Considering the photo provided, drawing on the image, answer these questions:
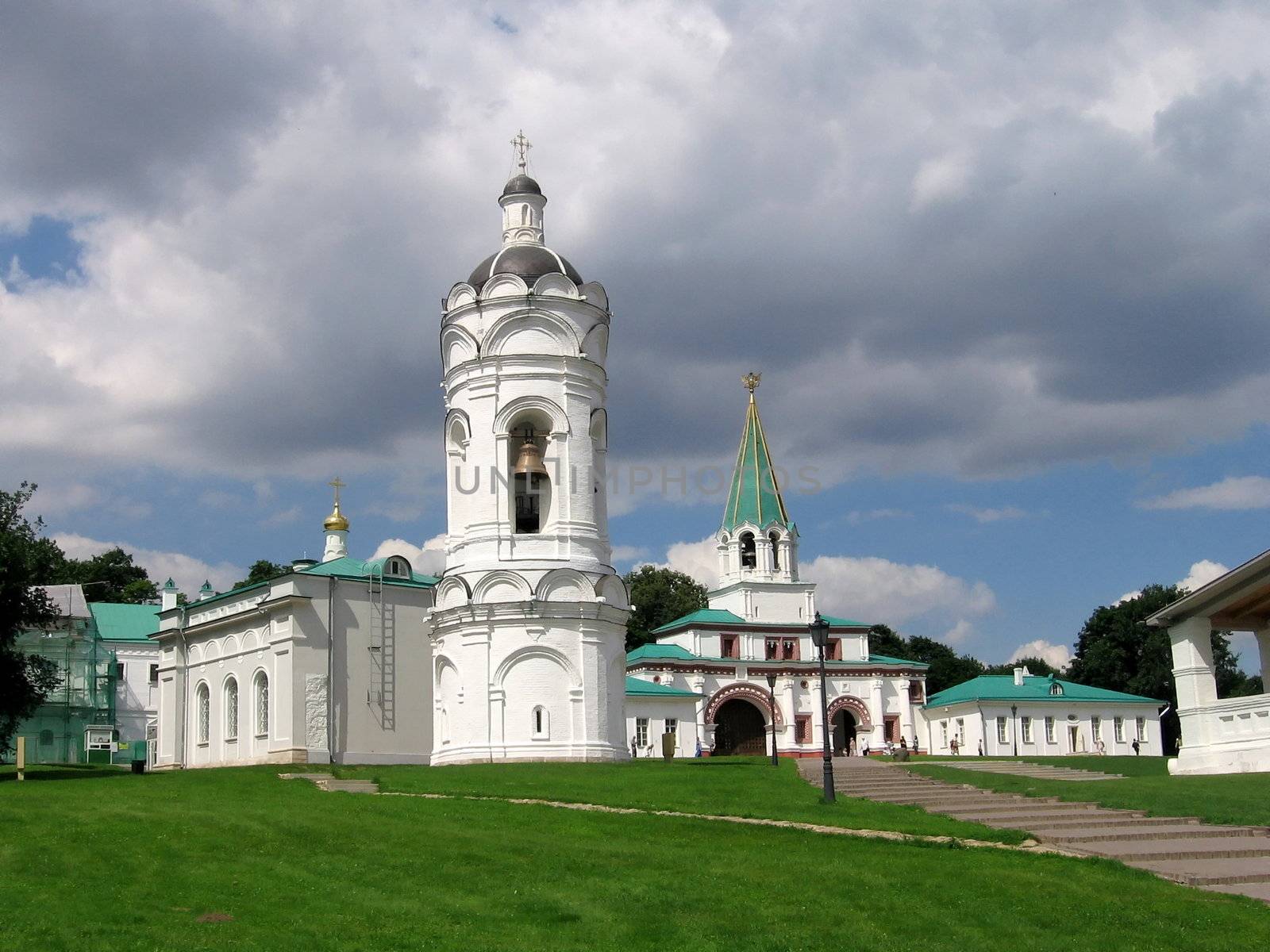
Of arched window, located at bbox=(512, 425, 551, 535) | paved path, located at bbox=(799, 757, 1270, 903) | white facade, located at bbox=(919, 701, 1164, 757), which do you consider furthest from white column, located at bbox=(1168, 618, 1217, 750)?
white facade, located at bbox=(919, 701, 1164, 757)

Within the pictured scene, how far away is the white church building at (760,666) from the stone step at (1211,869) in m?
46.5

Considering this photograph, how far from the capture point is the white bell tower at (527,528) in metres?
36.0

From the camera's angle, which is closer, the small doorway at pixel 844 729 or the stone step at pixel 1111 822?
the stone step at pixel 1111 822

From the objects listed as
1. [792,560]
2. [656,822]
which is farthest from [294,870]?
[792,560]

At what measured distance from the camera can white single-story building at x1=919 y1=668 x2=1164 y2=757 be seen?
67000mm

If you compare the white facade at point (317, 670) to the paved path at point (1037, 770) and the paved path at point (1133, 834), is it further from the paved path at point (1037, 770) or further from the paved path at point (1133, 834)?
the paved path at point (1133, 834)

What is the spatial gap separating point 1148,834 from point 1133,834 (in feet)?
0.57

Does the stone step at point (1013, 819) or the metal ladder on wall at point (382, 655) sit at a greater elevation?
the metal ladder on wall at point (382, 655)

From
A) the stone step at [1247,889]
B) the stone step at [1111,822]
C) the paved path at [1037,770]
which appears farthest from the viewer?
the paved path at [1037,770]

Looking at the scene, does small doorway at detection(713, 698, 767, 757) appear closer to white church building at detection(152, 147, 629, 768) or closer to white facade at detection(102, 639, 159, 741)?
white facade at detection(102, 639, 159, 741)

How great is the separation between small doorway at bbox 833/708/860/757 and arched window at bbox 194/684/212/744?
35.5 meters

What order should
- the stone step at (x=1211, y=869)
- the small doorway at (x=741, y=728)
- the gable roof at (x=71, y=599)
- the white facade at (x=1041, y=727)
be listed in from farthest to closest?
the white facade at (x=1041, y=727), the small doorway at (x=741, y=728), the gable roof at (x=71, y=599), the stone step at (x=1211, y=869)

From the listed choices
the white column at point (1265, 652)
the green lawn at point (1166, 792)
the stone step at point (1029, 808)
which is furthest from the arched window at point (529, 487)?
the stone step at point (1029, 808)

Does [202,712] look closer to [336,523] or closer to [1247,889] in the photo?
[336,523]
